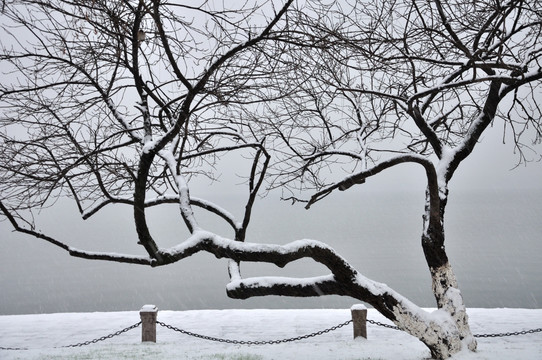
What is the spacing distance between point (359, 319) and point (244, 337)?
2505mm

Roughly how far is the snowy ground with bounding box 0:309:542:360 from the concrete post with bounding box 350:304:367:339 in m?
0.22

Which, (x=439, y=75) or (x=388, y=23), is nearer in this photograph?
(x=388, y=23)

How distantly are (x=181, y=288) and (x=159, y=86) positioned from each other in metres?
42.7

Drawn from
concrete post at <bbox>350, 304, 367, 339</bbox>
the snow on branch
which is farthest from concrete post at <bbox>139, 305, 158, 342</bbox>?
the snow on branch

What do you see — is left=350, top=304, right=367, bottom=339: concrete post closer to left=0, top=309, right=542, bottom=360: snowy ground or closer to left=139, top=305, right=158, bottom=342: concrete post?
left=0, top=309, right=542, bottom=360: snowy ground

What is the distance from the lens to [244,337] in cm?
1033

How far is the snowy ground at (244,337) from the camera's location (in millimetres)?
8164

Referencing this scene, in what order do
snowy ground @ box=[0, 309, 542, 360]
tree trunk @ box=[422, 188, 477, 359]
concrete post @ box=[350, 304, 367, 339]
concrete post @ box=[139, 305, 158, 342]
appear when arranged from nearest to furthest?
tree trunk @ box=[422, 188, 477, 359], snowy ground @ box=[0, 309, 542, 360], concrete post @ box=[350, 304, 367, 339], concrete post @ box=[139, 305, 158, 342]

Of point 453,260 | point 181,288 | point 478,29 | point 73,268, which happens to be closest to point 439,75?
point 478,29

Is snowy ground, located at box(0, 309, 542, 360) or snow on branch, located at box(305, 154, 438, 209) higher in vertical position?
snow on branch, located at box(305, 154, 438, 209)

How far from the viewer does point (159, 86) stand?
6.63 meters

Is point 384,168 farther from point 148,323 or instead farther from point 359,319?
point 148,323

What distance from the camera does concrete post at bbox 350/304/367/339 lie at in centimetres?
945

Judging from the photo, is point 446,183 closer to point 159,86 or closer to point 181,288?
point 159,86
